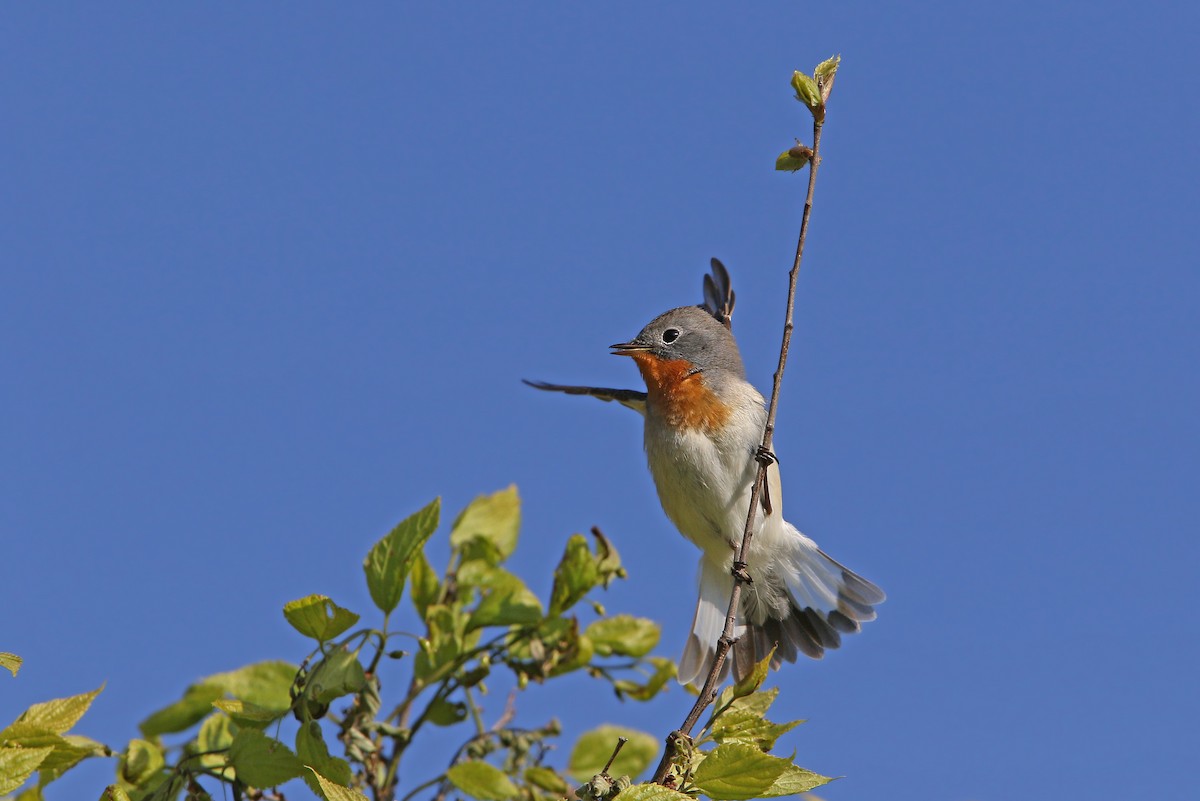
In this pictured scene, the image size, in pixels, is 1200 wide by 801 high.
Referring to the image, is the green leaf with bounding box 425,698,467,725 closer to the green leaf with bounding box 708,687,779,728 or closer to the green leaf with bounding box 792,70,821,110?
the green leaf with bounding box 708,687,779,728

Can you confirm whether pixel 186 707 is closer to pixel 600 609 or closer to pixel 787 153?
pixel 600 609

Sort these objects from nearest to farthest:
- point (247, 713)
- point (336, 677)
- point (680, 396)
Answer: point (247, 713)
point (336, 677)
point (680, 396)

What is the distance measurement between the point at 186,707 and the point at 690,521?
2972mm

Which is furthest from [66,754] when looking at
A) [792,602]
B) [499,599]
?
[792,602]

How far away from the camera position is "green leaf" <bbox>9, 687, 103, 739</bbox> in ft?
10.8

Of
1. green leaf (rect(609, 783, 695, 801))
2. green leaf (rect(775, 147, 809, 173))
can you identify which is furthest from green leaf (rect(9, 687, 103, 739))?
green leaf (rect(775, 147, 809, 173))

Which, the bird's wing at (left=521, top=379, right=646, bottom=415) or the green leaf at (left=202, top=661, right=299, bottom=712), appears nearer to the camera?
the green leaf at (left=202, top=661, right=299, bottom=712)

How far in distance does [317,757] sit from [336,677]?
1.06 feet

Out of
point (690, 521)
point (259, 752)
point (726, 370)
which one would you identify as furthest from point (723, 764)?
point (726, 370)

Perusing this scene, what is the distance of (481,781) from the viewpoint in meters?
4.18

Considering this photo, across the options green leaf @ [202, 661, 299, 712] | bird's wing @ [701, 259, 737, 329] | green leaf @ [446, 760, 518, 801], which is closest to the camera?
green leaf @ [446, 760, 518, 801]

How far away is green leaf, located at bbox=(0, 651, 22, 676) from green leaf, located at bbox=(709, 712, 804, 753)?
1.82m

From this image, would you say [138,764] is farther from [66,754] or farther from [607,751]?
[607,751]

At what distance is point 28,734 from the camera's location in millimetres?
3242
